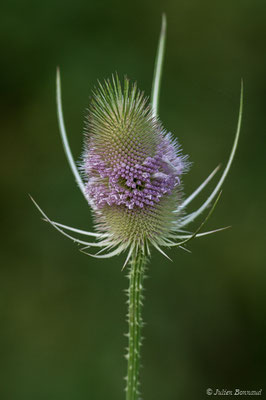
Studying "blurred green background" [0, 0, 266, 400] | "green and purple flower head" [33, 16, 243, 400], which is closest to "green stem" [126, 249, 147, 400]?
"green and purple flower head" [33, 16, 243, 400]

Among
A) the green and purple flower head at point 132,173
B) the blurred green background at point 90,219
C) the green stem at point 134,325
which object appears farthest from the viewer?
the blurred green background at point 90,219

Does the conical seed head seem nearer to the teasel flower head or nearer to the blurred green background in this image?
the teasel flower head

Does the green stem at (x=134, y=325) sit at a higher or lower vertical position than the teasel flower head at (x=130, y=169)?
lower

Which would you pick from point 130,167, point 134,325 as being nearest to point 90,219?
point 130,167

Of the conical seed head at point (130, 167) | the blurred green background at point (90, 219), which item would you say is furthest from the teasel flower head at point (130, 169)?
the blurred green background at point (90, 219)

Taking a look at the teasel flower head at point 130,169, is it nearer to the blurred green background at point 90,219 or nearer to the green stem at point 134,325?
the green stem at point 134,325

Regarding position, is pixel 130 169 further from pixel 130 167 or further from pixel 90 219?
pixel 90 219
